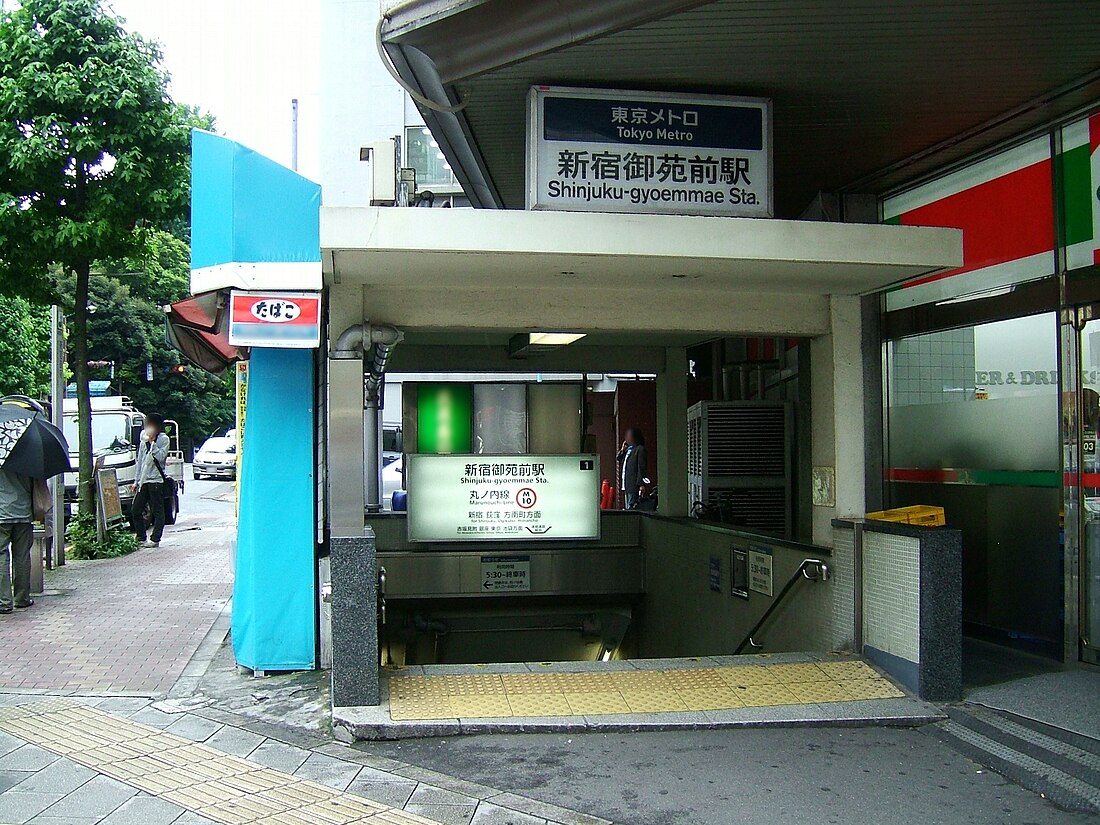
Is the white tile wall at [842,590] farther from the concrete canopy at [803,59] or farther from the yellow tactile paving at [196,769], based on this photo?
the concrete canopy at [803,59]

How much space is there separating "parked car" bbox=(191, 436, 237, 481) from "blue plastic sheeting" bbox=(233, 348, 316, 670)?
31.0 metres

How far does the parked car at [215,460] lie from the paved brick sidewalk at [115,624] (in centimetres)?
2338

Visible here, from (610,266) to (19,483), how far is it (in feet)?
21.3

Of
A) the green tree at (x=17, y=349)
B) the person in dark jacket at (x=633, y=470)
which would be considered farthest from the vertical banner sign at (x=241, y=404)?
the green tree at (x=17, y=349)

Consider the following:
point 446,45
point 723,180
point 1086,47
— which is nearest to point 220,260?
point 446,45

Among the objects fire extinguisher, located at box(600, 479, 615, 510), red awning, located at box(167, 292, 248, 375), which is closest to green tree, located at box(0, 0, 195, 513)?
red awning, located at box(167, 292, 248, 375)

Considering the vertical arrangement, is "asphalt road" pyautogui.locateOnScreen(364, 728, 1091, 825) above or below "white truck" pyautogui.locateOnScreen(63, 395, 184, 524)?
below

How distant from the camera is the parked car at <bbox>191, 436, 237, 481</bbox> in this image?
37281 mm

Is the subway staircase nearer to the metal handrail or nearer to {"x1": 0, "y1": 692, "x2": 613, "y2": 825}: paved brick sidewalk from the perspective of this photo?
the metal handrail

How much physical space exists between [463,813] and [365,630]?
1680mm

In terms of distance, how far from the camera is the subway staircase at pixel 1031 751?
15.8ft

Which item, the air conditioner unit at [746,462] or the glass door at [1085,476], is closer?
the glass door at [1085,476]

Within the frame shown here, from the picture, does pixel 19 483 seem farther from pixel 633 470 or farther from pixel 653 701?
pixel 633 470

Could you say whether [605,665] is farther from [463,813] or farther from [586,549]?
[586,549]
